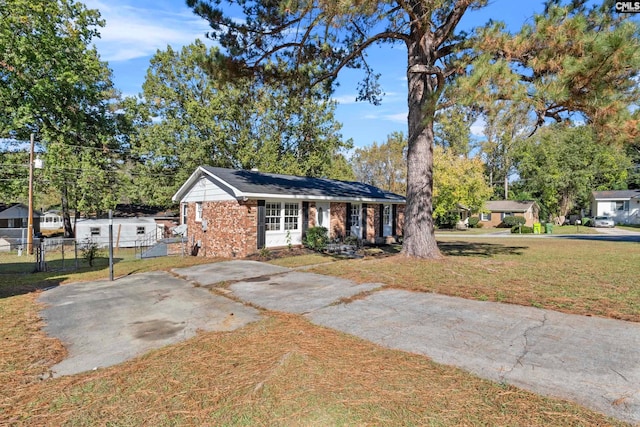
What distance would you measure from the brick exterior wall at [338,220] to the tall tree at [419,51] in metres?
5.74

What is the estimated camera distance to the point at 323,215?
1644 cm

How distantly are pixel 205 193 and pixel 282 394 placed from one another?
45.9 ft

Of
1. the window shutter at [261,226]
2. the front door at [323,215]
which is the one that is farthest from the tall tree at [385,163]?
the window shutter at [261,226]

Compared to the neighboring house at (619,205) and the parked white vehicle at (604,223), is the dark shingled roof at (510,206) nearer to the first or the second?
the parked white vehicle at (604,223)

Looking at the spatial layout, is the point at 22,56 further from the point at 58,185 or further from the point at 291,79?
the point at 291,79

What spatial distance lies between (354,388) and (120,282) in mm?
8046

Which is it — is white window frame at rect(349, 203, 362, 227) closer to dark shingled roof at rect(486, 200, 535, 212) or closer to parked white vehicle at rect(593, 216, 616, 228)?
dark shingled roof at rect(486, 200, 535, 212)

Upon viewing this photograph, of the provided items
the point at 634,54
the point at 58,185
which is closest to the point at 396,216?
the point at 634,54

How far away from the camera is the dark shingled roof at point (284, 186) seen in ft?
46.5

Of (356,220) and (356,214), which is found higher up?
(356,214)

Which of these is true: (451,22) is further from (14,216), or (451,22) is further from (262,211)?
(14,216)

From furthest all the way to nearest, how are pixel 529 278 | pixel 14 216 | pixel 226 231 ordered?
pixel 14 216, pixel 226 231, pixel 529 278

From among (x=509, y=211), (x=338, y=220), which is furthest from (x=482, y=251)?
(x=509, y=211)

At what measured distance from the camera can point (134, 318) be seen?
5.53 m
